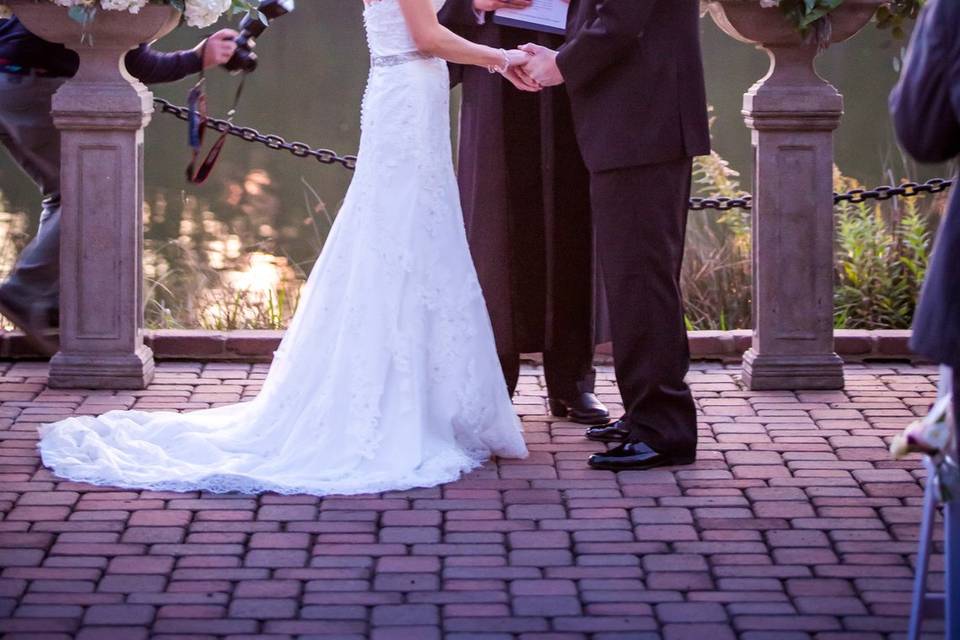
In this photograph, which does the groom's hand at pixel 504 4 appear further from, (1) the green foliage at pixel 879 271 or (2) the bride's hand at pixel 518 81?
(1) the green foliage at pixel 879 271

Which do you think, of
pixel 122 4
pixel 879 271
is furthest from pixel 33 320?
pixel 879 271

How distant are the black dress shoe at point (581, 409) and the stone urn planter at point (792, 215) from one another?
2.82 ft

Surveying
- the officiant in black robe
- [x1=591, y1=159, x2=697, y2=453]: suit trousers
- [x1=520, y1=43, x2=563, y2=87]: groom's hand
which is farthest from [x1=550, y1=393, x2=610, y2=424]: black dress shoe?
[x1=520, y1=43, x2=563, y2=87]: groom's hand

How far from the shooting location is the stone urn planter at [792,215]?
6.15 metres

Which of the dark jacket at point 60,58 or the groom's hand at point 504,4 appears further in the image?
the dark jacket at point 60,58

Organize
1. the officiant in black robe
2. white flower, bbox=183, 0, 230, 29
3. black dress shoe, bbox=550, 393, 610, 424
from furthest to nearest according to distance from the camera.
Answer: white flower, bbox=183, 0, 230, 29 < black dress shoe, bbox=550, 393, 610, 424 < the officiant in black robe

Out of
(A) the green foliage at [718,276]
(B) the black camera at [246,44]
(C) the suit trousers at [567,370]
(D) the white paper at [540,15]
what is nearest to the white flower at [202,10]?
(B) the black camera at [246,44]

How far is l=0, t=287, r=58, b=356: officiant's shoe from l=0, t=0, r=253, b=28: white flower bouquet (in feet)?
3.90

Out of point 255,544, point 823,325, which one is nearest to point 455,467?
point 255,544

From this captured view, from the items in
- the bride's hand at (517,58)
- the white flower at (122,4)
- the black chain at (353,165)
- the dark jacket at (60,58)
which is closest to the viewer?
the bride's hand at (517,58)

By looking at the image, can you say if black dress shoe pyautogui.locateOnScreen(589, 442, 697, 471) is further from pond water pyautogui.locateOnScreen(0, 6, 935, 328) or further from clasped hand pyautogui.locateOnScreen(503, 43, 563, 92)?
pond water pyautogui.locateOnScreen(0, 6, 935, 328)

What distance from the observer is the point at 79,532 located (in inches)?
169

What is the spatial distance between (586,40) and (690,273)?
10.9 ft

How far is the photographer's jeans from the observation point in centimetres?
638
